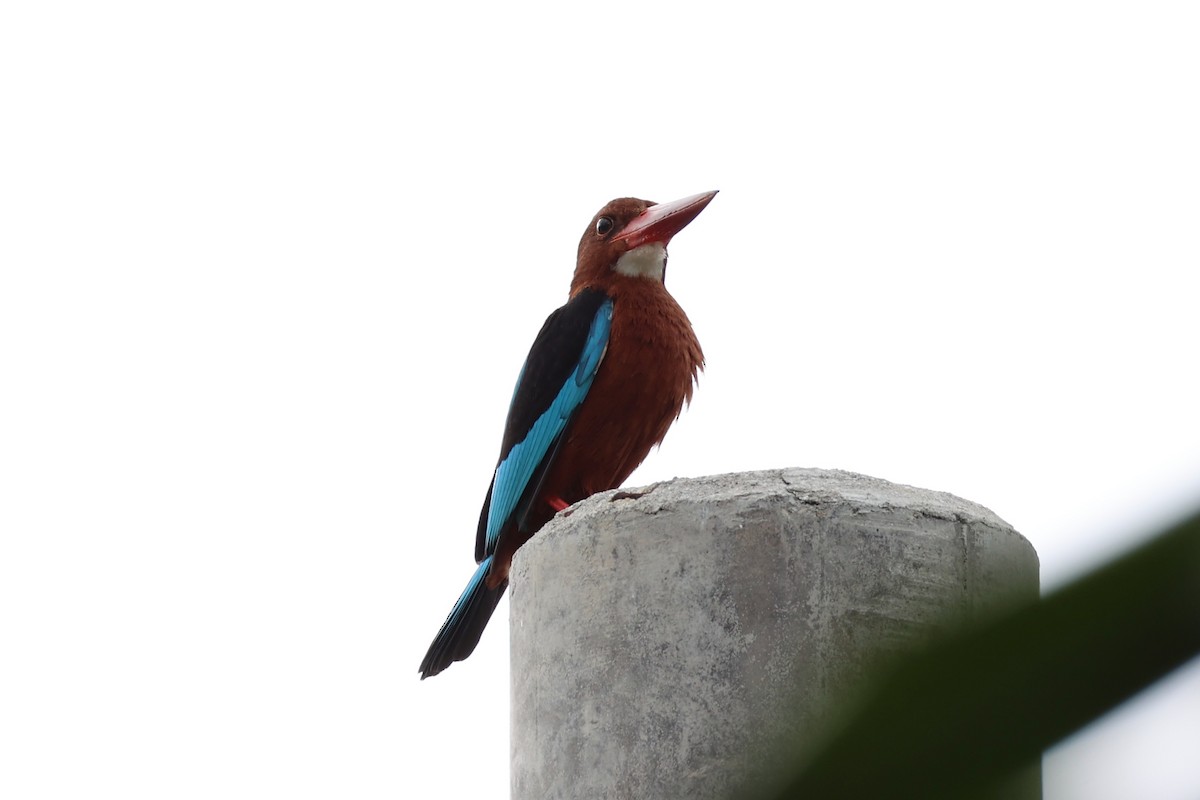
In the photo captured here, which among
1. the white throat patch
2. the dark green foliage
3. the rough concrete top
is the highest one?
the white throat patch

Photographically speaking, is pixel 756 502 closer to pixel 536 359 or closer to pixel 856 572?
pixel 856 572

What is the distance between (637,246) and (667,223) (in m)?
0.14

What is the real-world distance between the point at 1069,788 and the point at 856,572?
2248 mm

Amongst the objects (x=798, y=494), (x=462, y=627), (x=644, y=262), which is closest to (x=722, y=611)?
(x=798, y=494)

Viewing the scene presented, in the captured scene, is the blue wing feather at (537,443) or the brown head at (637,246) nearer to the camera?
the blue wing feather at (537,443)

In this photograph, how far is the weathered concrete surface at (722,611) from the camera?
2482 mm

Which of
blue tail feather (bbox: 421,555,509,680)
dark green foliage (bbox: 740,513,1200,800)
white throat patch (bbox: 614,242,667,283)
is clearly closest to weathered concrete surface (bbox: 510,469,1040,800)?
blue tail feather (bbox: 421,555,509,680)

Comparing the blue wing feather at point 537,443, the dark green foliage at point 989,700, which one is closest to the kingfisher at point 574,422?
the blue wing feather at point 537,443

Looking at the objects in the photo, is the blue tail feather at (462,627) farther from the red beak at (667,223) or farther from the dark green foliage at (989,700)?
the dark green foliage at (989,700)

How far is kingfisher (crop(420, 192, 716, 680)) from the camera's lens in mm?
4648

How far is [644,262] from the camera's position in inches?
203

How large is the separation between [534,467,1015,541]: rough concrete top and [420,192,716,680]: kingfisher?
176cm

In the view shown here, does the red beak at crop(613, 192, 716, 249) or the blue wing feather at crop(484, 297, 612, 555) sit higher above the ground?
the red beak at crop(613, 192, 716, 249)

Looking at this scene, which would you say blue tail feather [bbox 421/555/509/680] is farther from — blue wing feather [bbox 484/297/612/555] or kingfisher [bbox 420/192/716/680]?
blue wing feather [bbox 484/297/612/555]
